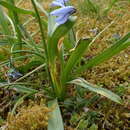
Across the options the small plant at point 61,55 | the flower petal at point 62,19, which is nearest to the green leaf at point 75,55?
the small plant at point 61,55

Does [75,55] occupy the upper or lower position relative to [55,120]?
upper

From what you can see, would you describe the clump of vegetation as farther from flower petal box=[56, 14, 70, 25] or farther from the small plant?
flower petal box=[56, 14, 70, 25]

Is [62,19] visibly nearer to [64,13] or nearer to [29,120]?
[64,13]

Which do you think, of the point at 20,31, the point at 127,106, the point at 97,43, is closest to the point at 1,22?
the point at 20,31

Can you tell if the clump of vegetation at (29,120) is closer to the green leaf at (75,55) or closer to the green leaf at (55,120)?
the green leaf at (55,120)

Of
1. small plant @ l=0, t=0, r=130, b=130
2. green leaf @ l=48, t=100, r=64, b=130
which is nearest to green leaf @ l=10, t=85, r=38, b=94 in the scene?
small plant @ l=0, t=0, r=130, b=130

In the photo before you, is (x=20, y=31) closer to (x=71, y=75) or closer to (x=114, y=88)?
(x=71, y=75)

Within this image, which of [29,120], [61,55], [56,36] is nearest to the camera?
[29,120]

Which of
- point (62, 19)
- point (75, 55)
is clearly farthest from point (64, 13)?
point (75, 55)
